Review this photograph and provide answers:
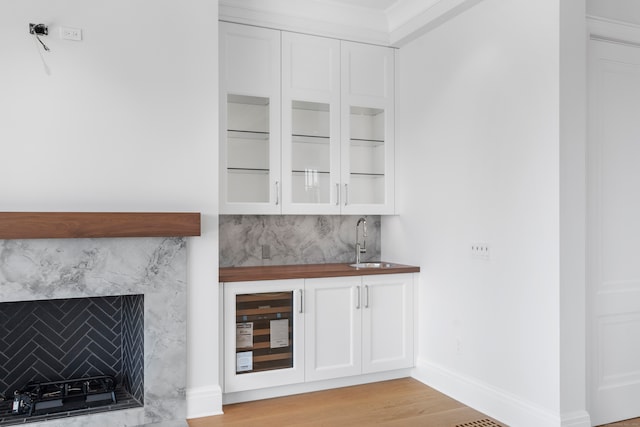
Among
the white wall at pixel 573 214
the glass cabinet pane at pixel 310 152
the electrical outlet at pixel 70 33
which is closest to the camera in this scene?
the white wall at pixel 573 214

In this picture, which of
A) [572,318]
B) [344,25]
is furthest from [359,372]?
[344,25]

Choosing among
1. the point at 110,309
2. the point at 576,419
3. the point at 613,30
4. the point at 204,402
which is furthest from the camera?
the point at 110,309

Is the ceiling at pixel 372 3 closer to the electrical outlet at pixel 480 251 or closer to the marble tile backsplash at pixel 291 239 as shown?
the marble tile backsplash at pixel 291 239

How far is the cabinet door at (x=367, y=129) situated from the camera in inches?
164

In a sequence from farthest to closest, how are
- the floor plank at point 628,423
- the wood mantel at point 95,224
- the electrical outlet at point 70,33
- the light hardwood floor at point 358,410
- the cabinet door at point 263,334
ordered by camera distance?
the cabinet door at point 263,334
the light hardwood floor at point 358,410
the floor plank at point 628,423
the electrical outlet at point 70,33
the wood mantel at point 95,224

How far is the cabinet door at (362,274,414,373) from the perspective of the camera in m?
3.90

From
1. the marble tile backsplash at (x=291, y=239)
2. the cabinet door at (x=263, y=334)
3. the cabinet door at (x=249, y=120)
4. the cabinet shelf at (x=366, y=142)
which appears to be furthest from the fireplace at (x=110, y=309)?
the cabinet shelf at (x=366, y=142)

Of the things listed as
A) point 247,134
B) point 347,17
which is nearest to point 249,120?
point 247,134

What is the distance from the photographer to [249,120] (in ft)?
12.6

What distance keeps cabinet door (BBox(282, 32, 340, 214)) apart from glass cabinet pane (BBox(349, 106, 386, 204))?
157mm

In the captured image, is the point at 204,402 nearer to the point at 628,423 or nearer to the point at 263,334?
the point at 263,334

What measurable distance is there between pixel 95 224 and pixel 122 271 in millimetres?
337

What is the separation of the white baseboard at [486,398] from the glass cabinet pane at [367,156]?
140cm

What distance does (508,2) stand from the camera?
3.20m
